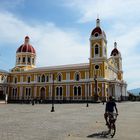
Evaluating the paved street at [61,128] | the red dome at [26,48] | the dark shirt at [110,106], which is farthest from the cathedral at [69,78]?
the dark shirt at [110,106]

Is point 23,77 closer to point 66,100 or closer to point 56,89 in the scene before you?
point 56,89

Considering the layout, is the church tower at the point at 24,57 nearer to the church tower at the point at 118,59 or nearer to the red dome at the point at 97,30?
the red dome at the point at 97,30

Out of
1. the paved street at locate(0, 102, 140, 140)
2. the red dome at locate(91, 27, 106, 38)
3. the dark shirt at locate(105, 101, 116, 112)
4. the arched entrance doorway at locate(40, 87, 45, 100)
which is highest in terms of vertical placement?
the red dome at locate(91, 27, 106, 38)

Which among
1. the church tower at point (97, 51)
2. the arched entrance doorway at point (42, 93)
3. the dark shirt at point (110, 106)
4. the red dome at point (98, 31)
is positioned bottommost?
the dark shirt at point (110, 106)

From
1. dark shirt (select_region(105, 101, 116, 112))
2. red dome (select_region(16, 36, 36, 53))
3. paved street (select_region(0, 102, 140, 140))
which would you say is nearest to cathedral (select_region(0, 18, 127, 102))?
red dome (select_region(16, 36, 36, 53))

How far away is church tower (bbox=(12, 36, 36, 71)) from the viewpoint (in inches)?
2744

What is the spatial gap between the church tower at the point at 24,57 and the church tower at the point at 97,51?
22.9m

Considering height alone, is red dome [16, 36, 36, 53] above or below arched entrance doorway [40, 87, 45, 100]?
above

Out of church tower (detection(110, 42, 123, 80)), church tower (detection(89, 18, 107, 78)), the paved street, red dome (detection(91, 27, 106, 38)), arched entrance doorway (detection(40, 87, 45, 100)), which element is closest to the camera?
the paved street

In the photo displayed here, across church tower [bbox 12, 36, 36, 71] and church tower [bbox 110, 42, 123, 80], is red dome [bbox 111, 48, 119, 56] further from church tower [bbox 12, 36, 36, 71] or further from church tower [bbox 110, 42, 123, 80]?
church tower [bbox 12, 36, 36, 71]

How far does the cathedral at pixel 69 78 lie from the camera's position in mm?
54750

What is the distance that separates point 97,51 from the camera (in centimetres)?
5638

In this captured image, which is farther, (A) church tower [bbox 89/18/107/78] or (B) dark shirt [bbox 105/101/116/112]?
(A) church tower [bbox 89/18/107/78]

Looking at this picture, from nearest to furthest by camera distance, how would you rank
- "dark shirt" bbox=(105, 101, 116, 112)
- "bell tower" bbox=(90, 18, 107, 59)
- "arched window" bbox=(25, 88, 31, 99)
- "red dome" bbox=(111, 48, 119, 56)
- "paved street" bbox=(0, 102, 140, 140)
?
1. "paved street" bbox=(0, 102, 140, 140)
2. "dark shirt" bbox=(105, 101, 116, 112)
3. "bell tower" bbox=(90, 18, 107, 59)
4. "arched window" bbox=(25, 88, 31, 99)
5. "red dome" bbox=(111, 48, 119, 56)
